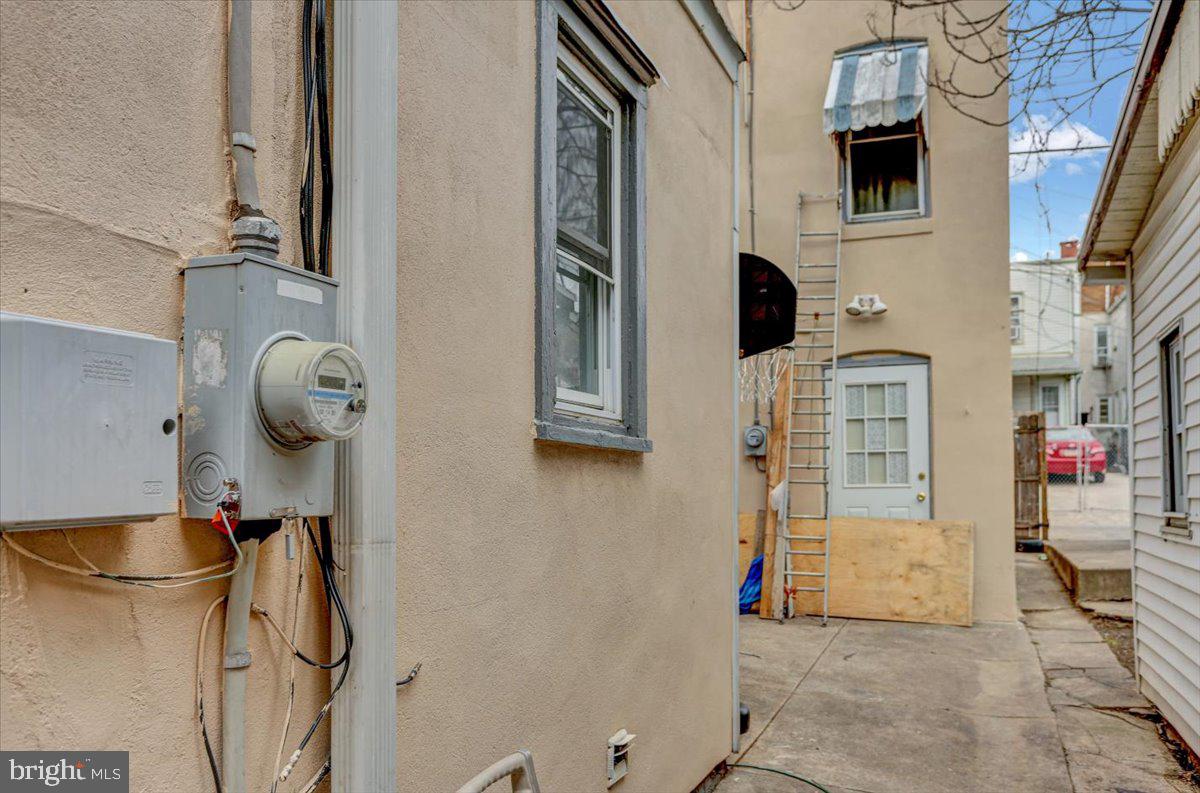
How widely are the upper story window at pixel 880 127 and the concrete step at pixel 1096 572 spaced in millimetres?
4332

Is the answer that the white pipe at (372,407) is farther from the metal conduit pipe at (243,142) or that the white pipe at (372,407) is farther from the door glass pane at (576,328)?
the door glass pane at (576,328)

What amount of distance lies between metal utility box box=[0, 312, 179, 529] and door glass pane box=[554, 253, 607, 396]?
1852 mm

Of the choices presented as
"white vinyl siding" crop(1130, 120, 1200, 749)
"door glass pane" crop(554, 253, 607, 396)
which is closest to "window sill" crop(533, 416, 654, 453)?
"door glass pane" crop(554, 253, 607, 396)

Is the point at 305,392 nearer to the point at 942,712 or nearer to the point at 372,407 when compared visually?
the point at 372,407

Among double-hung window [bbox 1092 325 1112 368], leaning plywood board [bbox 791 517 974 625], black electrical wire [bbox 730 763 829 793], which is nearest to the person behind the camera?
black electrical wire [bbox 730 763 829 793]

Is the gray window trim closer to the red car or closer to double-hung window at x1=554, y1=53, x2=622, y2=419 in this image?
double-hung window at x1=554, y1=53, x2=622, y2=419

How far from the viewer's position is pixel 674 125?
4.26 metres

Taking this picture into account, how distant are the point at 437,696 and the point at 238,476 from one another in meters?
1.05

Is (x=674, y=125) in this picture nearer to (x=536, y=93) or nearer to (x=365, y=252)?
(x=536, y=93)

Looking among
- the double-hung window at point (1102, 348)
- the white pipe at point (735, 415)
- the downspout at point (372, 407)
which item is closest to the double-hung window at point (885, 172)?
the white pipe at point (735, 415)

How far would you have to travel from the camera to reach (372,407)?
194 cm

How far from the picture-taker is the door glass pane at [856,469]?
9.88 meters

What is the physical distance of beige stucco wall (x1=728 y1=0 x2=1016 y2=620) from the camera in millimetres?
9211

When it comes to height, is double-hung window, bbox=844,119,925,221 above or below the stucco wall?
above
